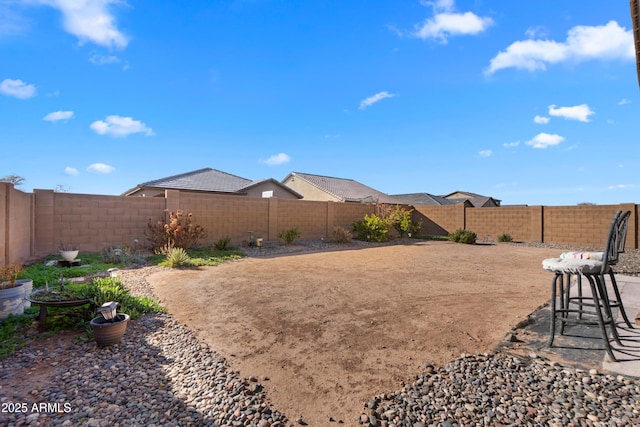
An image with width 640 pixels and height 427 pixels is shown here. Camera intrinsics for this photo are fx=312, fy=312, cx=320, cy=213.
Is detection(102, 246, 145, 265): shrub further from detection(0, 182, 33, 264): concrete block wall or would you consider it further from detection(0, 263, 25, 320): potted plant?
detection(0, 263, 25, 320): potted plant

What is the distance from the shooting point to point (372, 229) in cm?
1417

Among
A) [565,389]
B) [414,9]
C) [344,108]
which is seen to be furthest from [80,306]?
[344,108]

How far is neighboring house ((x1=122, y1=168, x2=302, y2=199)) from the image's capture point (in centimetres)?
1747

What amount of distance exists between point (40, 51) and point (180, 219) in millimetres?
4948

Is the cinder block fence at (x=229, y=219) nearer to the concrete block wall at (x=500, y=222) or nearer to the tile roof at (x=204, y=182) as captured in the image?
the concrete block wall at (x=500, y=222)

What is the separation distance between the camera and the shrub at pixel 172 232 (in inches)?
362

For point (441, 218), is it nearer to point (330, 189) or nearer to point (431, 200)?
point (330, 189)

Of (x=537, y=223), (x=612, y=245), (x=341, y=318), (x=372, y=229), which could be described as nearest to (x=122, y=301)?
(x=341, y=318)

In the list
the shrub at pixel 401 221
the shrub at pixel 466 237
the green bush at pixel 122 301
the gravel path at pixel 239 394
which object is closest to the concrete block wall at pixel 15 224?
the green bush at pixel 122 301

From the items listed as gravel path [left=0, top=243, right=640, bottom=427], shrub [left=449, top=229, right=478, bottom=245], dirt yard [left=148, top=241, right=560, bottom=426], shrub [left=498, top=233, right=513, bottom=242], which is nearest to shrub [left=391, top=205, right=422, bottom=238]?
shrub [left=449, top=229, right=478, bottom=245]

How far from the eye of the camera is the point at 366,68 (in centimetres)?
1046

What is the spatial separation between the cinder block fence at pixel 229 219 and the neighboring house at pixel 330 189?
6.91m

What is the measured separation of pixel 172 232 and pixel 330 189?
16.8 meters

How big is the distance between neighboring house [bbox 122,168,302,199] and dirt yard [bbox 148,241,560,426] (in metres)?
11.5
